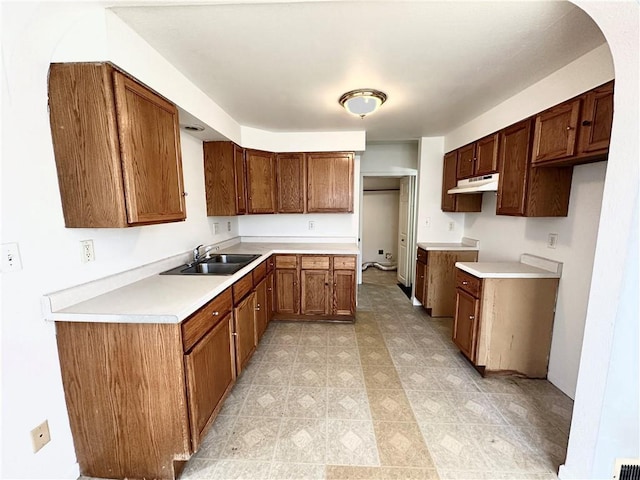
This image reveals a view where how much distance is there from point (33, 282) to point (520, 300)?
303 cm

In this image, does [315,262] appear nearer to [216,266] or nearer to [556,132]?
[216,266]

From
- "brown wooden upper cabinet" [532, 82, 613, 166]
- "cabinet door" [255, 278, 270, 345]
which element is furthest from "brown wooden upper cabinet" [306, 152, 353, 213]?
"brown wooden upper cabinet" [532, 82, 613, 166]

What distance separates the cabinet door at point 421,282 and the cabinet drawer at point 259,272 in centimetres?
200

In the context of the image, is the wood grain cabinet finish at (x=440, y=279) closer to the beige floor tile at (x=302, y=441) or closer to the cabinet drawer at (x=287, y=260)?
the cabinet drawer at (x=287, y=260)

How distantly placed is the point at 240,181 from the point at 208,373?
2.03m

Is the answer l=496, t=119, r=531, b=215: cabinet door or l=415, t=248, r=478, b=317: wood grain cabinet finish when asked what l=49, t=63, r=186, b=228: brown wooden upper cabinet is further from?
l=415, t=248, r=478, b=317: wood grain cabinet finish

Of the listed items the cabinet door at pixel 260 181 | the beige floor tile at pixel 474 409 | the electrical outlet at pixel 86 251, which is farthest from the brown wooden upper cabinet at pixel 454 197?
the electrical outlet at pixel 86 251

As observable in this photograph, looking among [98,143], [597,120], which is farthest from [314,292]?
[597,120]

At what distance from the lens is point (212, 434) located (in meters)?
1.63

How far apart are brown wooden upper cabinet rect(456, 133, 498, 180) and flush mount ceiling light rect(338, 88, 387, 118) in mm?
1141

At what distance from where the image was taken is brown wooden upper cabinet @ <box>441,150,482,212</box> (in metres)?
3.14

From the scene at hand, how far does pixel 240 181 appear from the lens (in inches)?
117

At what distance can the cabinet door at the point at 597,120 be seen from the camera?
4.81 ft

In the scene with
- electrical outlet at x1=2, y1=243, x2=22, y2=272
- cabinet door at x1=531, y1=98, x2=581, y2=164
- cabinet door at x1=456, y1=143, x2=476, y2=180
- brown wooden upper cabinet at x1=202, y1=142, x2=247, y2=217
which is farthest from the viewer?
cabinet door at x1=456, y1=143, x2=476, y2=180
